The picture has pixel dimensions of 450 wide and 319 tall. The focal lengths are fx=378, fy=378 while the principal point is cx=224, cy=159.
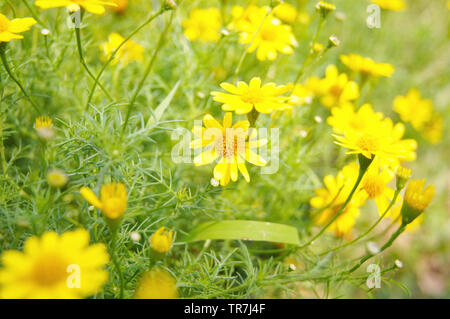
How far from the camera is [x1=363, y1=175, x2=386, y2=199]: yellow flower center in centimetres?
93

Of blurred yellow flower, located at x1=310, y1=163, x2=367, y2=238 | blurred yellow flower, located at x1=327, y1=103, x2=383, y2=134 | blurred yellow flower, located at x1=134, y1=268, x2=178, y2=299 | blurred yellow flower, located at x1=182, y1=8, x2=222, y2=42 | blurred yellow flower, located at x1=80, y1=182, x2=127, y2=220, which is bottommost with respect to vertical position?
blurred yellow flower, located at x1=134, y1=268, x2=178, y2=299

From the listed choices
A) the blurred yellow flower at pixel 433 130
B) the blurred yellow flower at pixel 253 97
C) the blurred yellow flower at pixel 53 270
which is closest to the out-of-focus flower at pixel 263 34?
the blurred yellow flower at pixel 253 97

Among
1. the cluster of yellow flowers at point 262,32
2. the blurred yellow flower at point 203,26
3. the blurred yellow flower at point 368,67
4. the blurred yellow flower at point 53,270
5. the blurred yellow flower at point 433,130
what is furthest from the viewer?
the blurred yellow flower at point 433,130

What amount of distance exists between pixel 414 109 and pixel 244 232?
106cm

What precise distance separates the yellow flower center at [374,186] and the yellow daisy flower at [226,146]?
31 centimetres

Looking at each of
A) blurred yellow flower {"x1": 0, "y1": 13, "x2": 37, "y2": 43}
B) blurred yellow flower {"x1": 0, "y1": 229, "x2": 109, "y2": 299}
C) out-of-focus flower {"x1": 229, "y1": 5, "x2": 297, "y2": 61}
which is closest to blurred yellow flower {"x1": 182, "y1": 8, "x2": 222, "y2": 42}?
out-of-focus flower {"x1": 229, "y1": 5, "x2": 297, "y2": 61}

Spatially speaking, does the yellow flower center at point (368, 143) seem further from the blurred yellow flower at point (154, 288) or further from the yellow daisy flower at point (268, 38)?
the blurred yellow flower at point (154, 288)

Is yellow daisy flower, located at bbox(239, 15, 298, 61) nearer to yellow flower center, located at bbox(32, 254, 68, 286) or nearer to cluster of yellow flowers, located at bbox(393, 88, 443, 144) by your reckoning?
cluster of yellow flowers, located at bbox(393, 88, 443, 144)

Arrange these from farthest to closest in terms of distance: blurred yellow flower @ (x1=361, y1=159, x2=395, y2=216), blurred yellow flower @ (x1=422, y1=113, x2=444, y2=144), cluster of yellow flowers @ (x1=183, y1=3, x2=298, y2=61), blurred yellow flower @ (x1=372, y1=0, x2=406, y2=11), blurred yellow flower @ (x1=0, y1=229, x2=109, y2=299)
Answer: blurred yellow flower @ (x1=422, y1=113, x2=444, y2=144) < blurred yellow flower @ (x1=372, y1=0, x2=406, y2=11) < cluster of yellow flowers @ (x1=183, y1=3, x2=298, y2=61) < blurred yellow flower @ (x1=361, y1=159, x2=395, y2=216) < blurred yellow flower @ (x1=0, y1=229, x2=109, y2=299)

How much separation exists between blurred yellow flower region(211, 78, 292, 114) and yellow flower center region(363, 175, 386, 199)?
0.31 meters

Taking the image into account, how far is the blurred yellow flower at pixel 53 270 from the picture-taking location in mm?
514

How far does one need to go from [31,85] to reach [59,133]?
0.14m

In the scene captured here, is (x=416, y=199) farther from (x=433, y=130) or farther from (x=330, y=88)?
(x=433, y=130)

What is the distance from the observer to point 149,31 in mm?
1261
